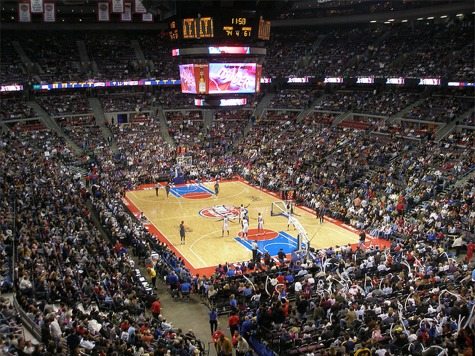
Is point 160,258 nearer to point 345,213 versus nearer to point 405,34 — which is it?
point 345,213

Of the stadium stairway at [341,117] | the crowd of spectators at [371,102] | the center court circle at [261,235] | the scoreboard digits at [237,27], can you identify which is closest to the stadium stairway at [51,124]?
the center court circle at [261,235]

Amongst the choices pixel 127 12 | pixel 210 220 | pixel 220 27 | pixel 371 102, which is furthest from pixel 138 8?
pixel 371 102

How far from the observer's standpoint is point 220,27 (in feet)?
80.1

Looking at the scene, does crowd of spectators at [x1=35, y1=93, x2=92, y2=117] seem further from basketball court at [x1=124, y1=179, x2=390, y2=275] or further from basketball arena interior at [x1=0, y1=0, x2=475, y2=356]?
basketball court at [x1=124, y1=179, x2=390, y2=275]

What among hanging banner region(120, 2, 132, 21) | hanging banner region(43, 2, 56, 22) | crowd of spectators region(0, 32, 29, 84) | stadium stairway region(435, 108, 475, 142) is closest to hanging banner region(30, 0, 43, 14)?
hanging banner region(43, 2, 56, 22)

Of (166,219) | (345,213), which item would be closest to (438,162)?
(345,213)

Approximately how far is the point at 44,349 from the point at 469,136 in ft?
98.0

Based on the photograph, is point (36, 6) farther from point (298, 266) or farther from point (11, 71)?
point (298, 266)

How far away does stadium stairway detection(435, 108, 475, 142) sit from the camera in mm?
36188

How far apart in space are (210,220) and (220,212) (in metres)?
1.77

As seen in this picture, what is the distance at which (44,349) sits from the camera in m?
11.1

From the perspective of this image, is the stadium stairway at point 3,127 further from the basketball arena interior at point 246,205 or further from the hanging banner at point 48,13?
the hanging banner at point 48,13

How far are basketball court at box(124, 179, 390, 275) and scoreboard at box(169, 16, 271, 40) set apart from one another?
9.81m

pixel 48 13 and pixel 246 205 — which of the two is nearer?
pixel 48 13
